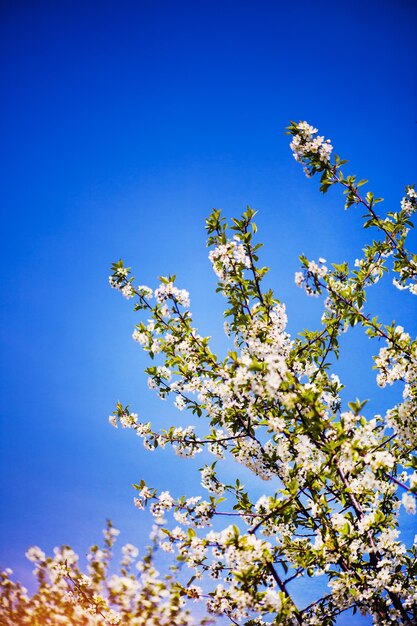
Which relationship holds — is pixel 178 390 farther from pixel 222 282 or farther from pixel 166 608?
pixel 166 608

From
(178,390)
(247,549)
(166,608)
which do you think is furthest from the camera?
(178,390)

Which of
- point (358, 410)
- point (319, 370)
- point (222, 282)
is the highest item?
point (222, 282)

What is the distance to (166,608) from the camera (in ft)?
13.0

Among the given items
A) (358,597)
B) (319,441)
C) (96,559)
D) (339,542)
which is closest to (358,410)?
(319,441)

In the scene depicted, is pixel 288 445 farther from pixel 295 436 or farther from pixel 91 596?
pixel 91 596

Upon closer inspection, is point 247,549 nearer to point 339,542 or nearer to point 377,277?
point 339,542

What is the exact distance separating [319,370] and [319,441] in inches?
74.2

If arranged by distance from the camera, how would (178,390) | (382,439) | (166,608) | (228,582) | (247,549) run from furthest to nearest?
(178,390) → (382,439) → (228,582) → (166,608) → (247,549)

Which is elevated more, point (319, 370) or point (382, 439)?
point (319, 370)

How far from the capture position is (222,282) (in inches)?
188

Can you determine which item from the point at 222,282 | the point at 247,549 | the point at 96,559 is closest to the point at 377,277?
the point at 222,282

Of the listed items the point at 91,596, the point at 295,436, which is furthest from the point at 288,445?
the point at 91,596

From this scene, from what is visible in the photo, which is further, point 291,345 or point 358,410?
point 291,345

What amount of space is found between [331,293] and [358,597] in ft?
11.7
